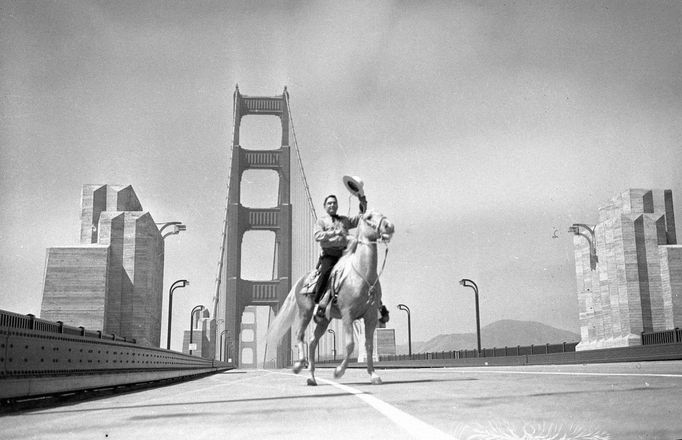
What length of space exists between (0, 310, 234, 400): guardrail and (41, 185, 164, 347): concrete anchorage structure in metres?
21.7

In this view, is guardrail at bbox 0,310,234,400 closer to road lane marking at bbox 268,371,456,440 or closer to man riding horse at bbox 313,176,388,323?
man riding horse at bbox 313,176,388,323

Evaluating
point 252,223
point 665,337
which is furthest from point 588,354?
point 252,223

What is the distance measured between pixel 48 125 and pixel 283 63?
2.80m

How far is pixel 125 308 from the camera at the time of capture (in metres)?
35.0

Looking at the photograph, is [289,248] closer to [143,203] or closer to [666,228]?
[143,203]

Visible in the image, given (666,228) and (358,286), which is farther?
(666,228)

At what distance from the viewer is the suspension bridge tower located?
86.4m

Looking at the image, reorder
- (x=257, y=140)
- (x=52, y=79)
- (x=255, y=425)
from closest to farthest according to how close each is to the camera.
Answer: (x=255, y=425) < (x=52, y=79) < (x=257, y=140)

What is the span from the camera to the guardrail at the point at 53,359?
626cm

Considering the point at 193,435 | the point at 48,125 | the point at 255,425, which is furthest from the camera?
the point at 48,125

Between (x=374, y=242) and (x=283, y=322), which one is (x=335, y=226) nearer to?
(x=374, y=242)

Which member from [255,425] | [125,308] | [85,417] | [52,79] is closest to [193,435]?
[255,425]

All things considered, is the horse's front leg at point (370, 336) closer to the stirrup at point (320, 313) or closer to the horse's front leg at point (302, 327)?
the stirrup at point (320, 313)

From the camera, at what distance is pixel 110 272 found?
35.1 m
